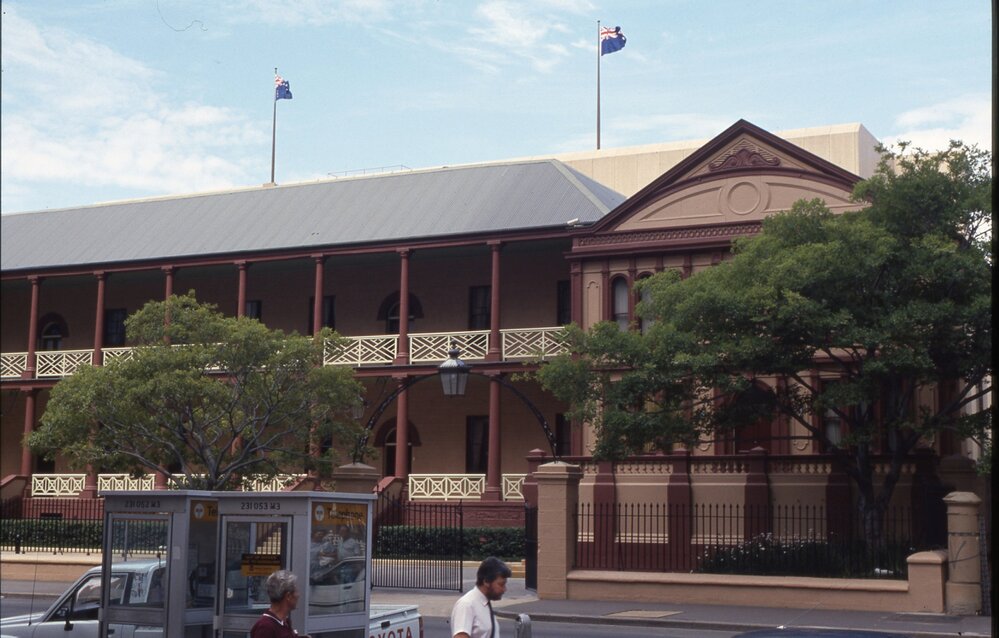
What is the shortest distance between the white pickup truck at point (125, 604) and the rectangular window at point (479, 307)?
26690 mm

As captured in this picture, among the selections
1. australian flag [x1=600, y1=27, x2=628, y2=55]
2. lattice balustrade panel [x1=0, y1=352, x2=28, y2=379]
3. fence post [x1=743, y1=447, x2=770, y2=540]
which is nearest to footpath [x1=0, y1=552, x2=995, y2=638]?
fence post [x1=743, y1=447, x2=770, y2=540]

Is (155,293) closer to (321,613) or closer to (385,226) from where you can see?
(385,226)

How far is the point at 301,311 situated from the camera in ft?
139

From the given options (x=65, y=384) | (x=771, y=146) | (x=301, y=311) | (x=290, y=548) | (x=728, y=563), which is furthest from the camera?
(x=301, y=311)

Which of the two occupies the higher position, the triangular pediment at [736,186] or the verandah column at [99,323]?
the triangular pediment at [736,186]

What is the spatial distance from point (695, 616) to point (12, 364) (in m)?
29.1

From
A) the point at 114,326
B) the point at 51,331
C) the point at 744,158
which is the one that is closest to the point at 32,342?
the point at 114,326

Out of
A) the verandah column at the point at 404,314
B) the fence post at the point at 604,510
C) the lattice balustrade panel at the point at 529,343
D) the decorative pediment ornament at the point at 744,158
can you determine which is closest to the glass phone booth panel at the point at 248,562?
the fence post at the point at 604,510

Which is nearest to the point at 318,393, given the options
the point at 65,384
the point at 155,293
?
the point at 65,384

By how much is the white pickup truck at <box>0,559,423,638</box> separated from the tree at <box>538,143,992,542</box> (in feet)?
40.6

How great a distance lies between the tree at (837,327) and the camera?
2322 cm

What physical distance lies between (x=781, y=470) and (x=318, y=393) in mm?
10491

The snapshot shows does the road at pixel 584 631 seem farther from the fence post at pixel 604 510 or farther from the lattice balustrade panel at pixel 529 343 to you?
the lattice balustrade panel at pixel 529 343

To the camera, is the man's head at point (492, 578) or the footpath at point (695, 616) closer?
the man's head at point (492, 578)
